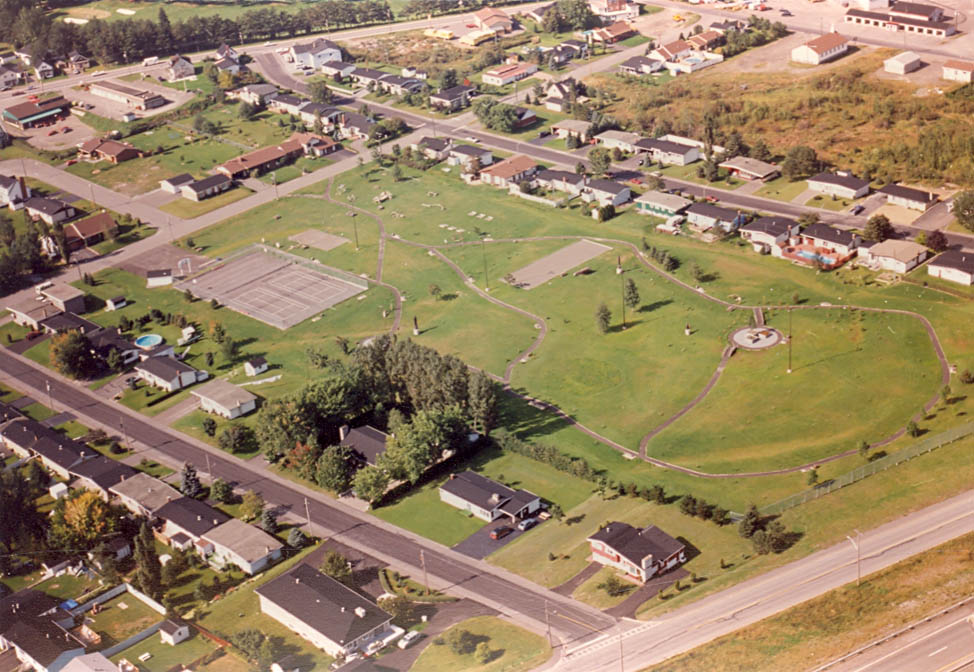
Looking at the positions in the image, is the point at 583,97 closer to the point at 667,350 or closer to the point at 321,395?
the point at 667,350

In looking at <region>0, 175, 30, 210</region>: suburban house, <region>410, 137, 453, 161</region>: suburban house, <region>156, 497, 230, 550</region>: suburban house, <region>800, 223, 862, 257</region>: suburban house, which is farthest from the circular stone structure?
<region>0, 175, 30, 210</region>: suburban house

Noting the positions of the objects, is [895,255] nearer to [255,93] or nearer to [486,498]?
[486,498]

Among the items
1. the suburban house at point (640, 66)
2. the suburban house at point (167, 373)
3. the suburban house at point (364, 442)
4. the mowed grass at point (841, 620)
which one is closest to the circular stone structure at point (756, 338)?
the mowed grass at point (841, 620)

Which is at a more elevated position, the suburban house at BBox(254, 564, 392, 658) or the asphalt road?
the suburban house at BBox(254, 564, 392, 658)

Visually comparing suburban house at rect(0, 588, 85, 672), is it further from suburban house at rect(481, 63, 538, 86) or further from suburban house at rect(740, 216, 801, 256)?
suburban house at rect(481, 63, 538, 86)

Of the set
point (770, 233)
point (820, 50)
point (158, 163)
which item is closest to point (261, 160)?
point (158, 163)

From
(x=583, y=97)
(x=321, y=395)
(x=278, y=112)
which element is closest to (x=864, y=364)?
(x=321, y=395)
